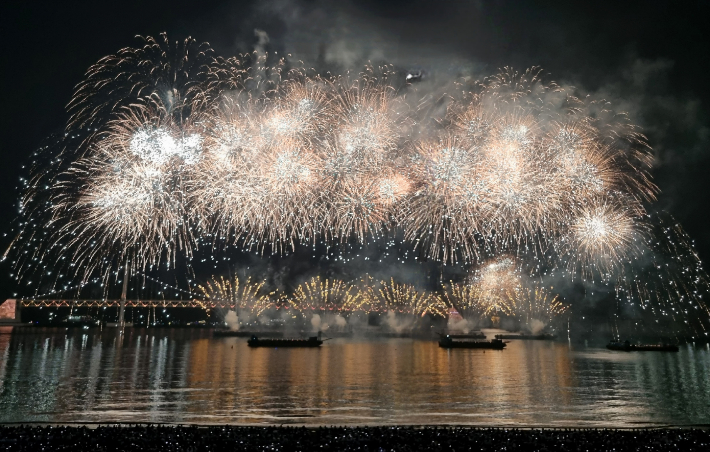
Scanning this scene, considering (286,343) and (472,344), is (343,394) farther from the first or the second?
(472,344)

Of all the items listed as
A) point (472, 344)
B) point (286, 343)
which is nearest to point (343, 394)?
point (286, 343)

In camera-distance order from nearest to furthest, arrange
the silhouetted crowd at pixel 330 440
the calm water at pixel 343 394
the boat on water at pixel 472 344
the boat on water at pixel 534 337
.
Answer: the silhouetted crowd at pixel 330 440 → the calm water at pixel 343 394 → the boat on water at pixel 472 344 → the boat on water at pixel 534 337

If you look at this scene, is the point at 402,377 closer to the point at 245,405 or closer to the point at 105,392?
the point at 245,405

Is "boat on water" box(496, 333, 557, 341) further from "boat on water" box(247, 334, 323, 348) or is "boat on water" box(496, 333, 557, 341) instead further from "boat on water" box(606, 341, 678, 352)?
"boat on water" box(247, 334, 323, 348)

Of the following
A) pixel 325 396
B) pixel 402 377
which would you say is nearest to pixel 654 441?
pixel 325 396

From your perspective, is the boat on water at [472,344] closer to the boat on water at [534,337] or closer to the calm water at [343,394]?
the calm water at [343,394]

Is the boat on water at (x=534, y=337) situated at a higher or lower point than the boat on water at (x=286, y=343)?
higher

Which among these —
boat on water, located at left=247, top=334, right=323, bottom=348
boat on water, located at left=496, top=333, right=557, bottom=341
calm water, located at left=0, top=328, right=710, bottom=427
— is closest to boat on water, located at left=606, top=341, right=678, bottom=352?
calm water, located at left=0, top=328, right=710, bottom=427

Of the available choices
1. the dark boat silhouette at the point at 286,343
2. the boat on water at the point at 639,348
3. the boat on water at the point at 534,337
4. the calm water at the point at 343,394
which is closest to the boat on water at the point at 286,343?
the dark boat silhouette at the point at 286,343
